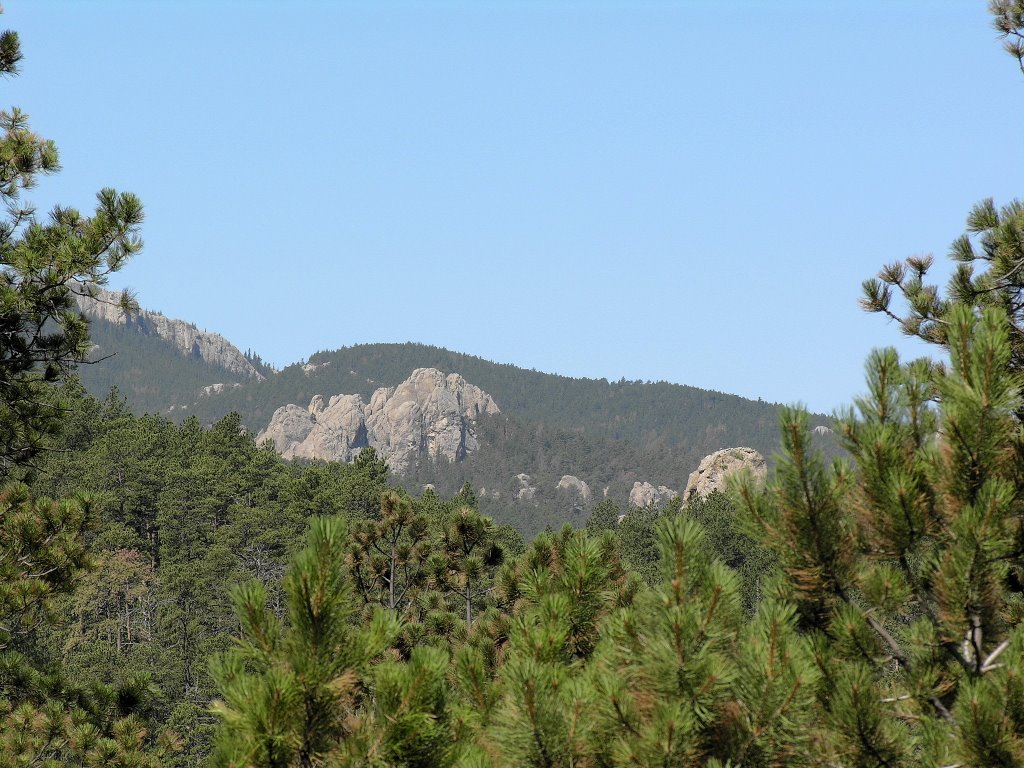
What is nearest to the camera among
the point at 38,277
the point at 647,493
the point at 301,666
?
the point at 301,666

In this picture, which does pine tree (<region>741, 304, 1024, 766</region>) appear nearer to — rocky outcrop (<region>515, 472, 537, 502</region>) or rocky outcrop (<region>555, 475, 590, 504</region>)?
rocky outcrop (<region>515, 472, 537, 502</region>)

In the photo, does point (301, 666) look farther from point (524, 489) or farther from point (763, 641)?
point (524, 489)

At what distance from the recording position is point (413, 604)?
47.7 ft

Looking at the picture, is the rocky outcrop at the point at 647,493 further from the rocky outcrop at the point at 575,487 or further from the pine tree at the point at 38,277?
the pine tree at the point at 38,277

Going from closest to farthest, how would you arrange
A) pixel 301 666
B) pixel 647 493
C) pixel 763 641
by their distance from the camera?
pixel 301 666
pixel 763 641
pixel 647 493

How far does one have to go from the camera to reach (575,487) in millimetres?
186250

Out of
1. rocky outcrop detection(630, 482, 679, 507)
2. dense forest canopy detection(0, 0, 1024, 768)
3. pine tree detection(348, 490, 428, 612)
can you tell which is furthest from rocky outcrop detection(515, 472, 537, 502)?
dense forest canopy detection(0, 0, 1024, 768)

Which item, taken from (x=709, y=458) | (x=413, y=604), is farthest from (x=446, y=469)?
(x=413, y=604)

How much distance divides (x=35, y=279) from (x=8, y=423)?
1439 mm

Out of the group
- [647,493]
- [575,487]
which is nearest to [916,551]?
[647,493]

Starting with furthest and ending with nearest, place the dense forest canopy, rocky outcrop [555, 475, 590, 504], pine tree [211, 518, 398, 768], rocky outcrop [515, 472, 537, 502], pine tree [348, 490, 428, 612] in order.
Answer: rocky outcrop [555, 475, 590, 504]
rocky outcrop [515, 472, 537, 502]
pine tree [348, 490, 428, 612]
the dense forest canopy
pine tree [211, 518, 398, 768]

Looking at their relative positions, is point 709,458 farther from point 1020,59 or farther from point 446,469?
point 446,469

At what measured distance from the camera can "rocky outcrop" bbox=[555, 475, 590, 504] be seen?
183 meters

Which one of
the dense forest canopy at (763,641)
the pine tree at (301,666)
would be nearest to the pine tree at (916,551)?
the dense forest canopy at (763,641)
